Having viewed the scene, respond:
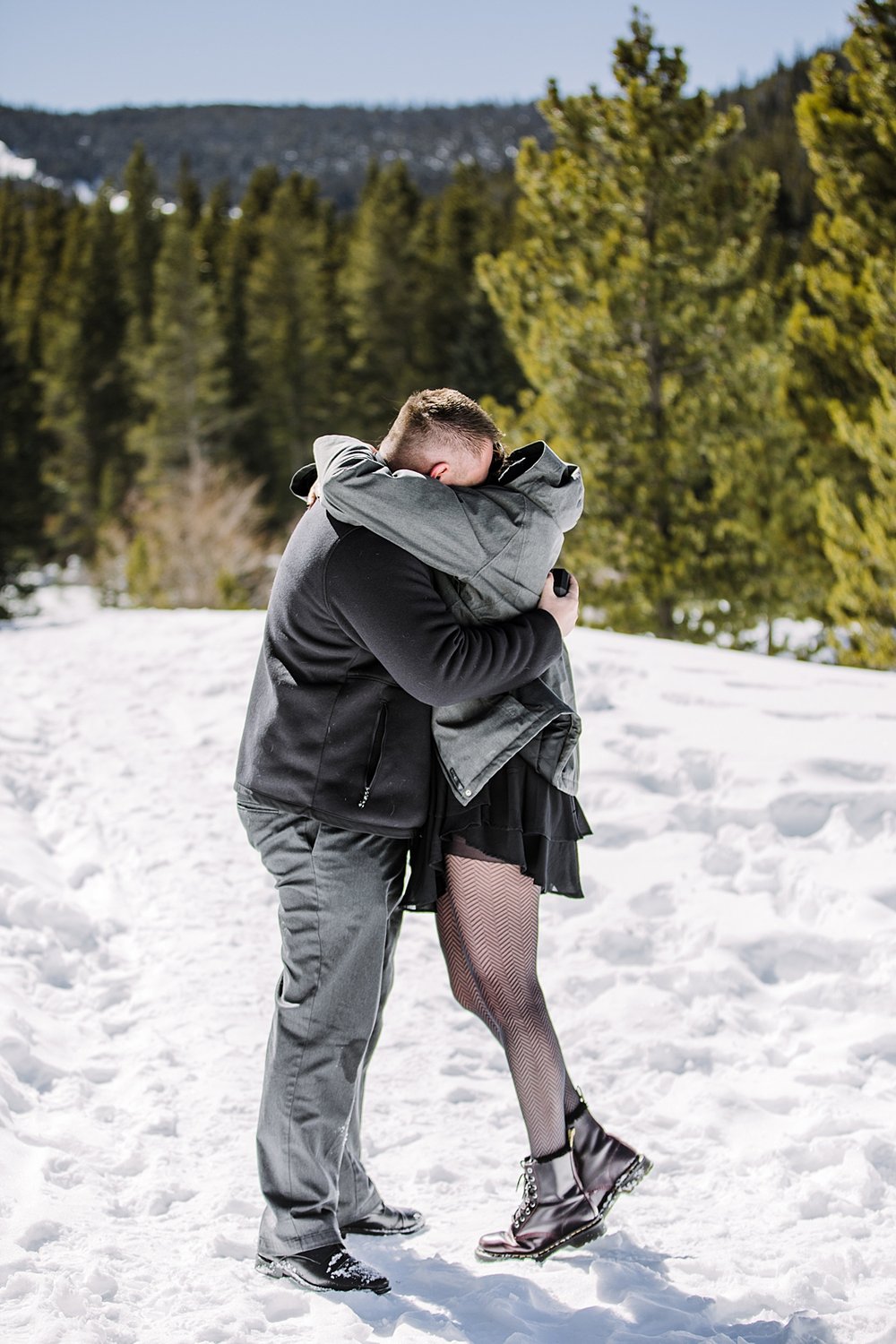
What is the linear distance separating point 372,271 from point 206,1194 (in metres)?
43.3

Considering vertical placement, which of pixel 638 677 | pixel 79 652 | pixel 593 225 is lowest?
pixel 79 652

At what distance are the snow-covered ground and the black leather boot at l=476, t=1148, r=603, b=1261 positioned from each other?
0.10m

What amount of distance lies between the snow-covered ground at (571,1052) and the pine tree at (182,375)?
35.7 meters

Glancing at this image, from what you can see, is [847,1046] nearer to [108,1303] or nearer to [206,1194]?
[206,1194]

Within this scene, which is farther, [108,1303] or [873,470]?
[873,470]

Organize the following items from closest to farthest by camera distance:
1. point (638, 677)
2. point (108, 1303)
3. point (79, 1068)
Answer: point (108, 1303)
point (79, 1068)
point (638, 677)

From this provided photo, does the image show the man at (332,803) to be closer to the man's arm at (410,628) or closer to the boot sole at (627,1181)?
the man's arm at (410,628)

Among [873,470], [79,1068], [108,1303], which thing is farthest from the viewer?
[873,470]

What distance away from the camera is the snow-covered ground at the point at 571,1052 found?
230 cm

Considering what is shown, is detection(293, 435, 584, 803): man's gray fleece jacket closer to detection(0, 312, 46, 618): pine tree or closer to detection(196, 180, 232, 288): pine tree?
detection(0, 312, 46, 618): pine tree

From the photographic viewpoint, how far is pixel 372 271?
42750 millimetres

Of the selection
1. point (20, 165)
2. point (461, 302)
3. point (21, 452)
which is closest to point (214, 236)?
point (461, 302)

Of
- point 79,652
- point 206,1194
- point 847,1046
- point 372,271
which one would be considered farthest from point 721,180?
point 372,271

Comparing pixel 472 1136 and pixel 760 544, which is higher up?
pixel 760 544
